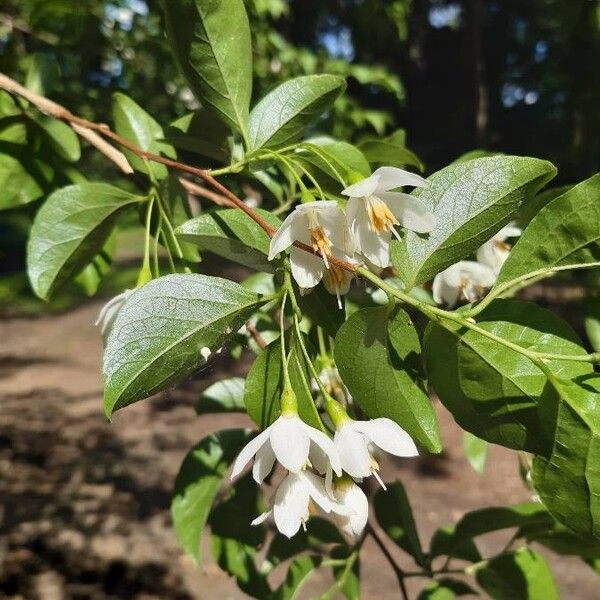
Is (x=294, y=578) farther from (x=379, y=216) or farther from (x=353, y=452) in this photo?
Answer: (x=379, y=216)

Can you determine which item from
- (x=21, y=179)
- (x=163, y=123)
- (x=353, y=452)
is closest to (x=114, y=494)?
(x=163, y=123)

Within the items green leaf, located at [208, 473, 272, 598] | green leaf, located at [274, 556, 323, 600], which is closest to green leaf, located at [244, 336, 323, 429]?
green leaf, located at [208, 473, 272, 598]

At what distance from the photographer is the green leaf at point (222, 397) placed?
1092 millimetres

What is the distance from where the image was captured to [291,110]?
2.48 ft

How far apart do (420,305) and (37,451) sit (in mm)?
4774

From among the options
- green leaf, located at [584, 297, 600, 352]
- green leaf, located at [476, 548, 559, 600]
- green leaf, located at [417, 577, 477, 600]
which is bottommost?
green leaf, located at [417, 577, 477, 600]

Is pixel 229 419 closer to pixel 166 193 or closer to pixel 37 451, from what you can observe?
pixel 37 451

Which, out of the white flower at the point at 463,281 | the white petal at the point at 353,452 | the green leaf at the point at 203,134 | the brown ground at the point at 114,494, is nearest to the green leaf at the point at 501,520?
the white flower at the point at 463,281

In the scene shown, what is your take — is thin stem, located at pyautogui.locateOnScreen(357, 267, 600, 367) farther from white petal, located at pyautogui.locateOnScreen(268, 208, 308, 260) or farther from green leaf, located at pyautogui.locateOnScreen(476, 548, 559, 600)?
green leaf, located at pyautogui.locateOnScreen(476, 548, 559, 600)

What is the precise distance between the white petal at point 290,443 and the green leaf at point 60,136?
663 millimetres

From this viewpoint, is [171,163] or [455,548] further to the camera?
[455,548]

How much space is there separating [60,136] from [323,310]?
617 millimetres

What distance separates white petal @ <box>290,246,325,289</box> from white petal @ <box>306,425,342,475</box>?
12cm

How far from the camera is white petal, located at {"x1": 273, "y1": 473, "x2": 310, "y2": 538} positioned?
584mm
